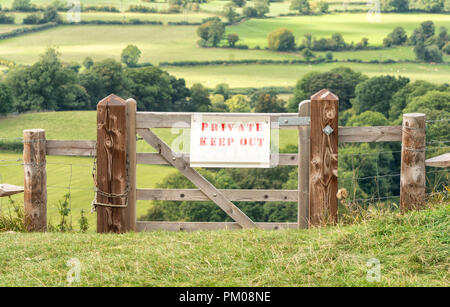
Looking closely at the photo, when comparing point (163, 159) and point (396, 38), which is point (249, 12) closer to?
point (396, 38)

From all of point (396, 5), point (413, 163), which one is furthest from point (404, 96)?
point (396, 5)

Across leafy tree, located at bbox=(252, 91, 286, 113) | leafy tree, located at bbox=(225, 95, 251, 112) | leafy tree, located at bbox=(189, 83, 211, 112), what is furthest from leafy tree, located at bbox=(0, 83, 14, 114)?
leafy tree, located at bbox=(252, 91, 286, 113)

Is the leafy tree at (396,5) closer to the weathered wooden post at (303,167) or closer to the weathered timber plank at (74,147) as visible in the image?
the weathered wooden post at (303,167)

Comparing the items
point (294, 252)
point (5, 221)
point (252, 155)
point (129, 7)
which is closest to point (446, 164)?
point (252, 155)

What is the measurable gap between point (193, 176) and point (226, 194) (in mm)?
484

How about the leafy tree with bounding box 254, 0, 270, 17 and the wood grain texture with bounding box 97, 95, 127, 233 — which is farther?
the leafy tree with bounding box 254, 0, 270, 17

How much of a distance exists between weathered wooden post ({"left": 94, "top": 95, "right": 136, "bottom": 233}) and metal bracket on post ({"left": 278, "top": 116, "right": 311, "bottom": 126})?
1857 millimetres

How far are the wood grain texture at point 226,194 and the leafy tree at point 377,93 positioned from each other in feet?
270

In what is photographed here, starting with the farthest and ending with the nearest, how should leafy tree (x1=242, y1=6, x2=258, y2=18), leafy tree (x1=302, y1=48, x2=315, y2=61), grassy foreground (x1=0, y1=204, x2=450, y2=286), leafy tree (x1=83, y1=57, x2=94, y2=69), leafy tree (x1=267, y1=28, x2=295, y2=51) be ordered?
leafy tree (x1=242, y1=6, x2=258, y2=18) → leafy tree (x1=267, y1=28, x2=295, y2=51) → leafy tree (x1=302, y1=48, x2=315, y2=61) → leafy tree (x1=83, y1=57, x2=94, y2=69) → grassy foreground (x1=0, y1=204, x2=450, y2=286)

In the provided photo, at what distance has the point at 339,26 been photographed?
569 ft

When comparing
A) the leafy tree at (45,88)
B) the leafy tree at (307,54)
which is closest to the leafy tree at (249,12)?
the leafy tree at (307,54)

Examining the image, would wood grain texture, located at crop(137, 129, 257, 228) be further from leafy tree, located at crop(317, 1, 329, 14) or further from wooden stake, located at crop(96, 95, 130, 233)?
leafy tree, located at crop(317, 1, 329, 14)

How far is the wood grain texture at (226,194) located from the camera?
787 cm

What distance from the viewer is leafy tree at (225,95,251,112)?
384 feet
